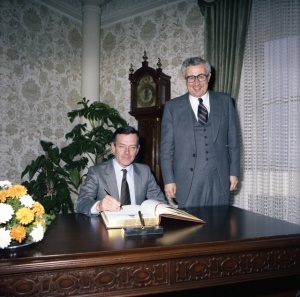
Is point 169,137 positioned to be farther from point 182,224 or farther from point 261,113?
point 261,113

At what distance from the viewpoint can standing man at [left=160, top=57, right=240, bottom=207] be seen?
2.32 metres

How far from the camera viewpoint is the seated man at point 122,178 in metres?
1.96

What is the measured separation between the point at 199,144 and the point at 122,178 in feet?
2.33

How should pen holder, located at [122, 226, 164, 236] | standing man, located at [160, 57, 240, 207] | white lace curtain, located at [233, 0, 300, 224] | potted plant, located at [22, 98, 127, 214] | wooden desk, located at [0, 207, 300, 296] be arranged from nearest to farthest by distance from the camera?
wooden desk, located at [0, 207, 300, 296]
pen holder, located at [122, 226, 164, 236]
standing man, located at [160, 57, 240, 207]
white lace curtain, located at [233, 0, 300, 224]
potted plant, located at [22, 98, 127, 214]

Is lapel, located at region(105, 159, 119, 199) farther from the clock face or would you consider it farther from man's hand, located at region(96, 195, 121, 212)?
the clock face

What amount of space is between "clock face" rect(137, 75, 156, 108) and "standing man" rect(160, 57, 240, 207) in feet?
4.04

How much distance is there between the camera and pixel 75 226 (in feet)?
4.77

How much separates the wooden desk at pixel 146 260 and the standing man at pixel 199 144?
0.87 metres

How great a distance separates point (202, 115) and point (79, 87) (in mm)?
2838

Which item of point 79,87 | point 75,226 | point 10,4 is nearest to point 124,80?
point 79,87

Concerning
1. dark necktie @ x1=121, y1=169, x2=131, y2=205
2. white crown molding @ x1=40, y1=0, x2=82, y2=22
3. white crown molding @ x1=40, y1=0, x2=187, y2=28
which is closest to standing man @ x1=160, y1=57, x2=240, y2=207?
dark necktie @ x1=121, y1=169, x2=131, y2=205

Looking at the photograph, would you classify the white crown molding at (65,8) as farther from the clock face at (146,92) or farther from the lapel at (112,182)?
the lapel at (112,182)

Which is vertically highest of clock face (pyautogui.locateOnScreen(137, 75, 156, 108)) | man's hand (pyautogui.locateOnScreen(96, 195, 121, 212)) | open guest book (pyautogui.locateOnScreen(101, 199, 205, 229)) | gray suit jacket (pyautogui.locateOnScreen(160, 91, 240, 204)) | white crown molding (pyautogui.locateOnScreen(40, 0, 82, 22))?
white crown molding (pyautogui.locateOnScreen(40, 0, 82, 22))

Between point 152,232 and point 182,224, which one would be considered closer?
point 152,232
